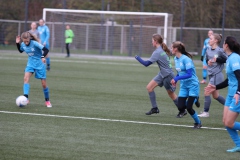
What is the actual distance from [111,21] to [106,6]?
314 centimetres

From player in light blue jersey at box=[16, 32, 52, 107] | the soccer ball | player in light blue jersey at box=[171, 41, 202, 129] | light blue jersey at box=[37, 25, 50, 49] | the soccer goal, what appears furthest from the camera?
the soccer goal

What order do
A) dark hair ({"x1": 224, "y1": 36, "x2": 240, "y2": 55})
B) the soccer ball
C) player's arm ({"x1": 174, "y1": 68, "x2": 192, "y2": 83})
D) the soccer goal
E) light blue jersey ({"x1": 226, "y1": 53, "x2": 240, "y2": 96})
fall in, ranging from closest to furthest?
light blue jersey ({"x1": 226, "y1": 53, "x2": 240, "y2": 96}) → dark hair ({"x1": 224, "y1": 36, "x2": 240, "y2": 55}) → player's arm ({"x1": 174, "y1": 68, "x2": 192, "y2": 83}) → the soccer ball → the soccer goal

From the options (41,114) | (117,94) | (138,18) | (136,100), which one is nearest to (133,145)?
(41,114)

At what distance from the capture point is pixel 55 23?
34.5 m

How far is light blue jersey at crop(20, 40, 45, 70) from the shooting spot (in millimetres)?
11539

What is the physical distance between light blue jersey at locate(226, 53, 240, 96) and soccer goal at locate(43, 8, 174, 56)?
26.2 metres

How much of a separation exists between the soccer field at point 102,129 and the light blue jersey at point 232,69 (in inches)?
40.6

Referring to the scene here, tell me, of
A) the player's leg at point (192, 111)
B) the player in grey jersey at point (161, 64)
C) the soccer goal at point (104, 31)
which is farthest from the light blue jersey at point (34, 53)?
the soccer goal at point (104, 31)

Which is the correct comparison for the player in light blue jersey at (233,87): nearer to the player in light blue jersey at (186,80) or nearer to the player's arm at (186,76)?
the player's arm at (186,76)

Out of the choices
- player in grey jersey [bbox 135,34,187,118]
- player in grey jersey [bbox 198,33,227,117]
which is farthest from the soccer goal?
player in grey jersey [bbox 135,34,187,118]

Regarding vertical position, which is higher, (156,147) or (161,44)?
(161,44)

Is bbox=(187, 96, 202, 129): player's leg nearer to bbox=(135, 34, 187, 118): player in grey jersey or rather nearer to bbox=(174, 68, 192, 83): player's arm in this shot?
bbox=(174, 68, 192, 83): player's arm

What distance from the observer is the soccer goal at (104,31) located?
34.3 meters

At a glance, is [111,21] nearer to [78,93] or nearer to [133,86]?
[133,86]
